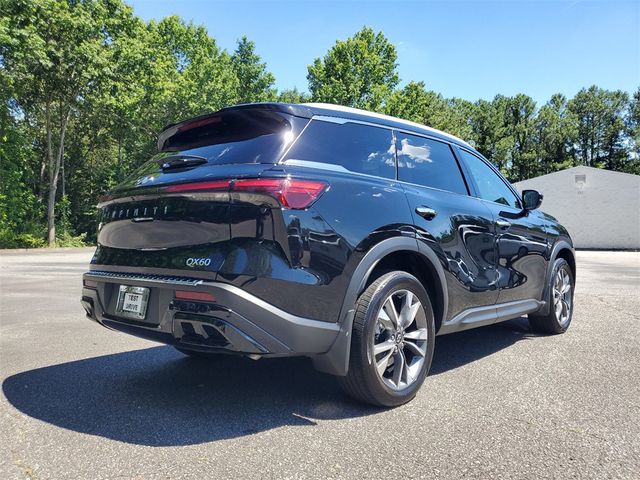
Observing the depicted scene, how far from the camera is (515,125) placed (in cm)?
5591

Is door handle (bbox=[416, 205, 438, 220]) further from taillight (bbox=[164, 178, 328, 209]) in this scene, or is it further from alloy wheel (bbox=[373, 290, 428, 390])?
taillight (bbox=[164, 178, 328, 209])

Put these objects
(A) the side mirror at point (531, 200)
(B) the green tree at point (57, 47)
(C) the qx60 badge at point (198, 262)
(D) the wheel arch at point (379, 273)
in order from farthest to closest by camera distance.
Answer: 1. (B) the green tree at point (57, 47)
2. (A) the side mirror at point (531, 200)
3. (D) the wheel arch at point (379, 273)
4. (C) the qx60 badge at point (198, 262)

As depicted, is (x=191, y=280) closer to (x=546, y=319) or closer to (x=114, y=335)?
(x=114, y=335)

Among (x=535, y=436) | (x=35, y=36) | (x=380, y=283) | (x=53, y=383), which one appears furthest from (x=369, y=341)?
(x=35, y=36)

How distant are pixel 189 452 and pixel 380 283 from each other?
1384 millimetres

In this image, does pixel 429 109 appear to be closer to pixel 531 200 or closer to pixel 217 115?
pixel 531 200

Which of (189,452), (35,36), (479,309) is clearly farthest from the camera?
(35,36)

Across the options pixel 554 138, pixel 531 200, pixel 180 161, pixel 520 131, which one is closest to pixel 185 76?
pixel 531 200

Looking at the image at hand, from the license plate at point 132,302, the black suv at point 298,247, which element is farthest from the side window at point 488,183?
the license plate at point 132,302

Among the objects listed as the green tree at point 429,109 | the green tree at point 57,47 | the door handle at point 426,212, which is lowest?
the door handle at point 426,212

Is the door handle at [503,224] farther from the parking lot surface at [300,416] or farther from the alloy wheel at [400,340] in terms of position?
the alloy wheel at [400,340]

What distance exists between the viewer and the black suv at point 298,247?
8.18 feet

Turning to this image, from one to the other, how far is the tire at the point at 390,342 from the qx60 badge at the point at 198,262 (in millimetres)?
889

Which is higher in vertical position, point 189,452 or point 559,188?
point 559,188
